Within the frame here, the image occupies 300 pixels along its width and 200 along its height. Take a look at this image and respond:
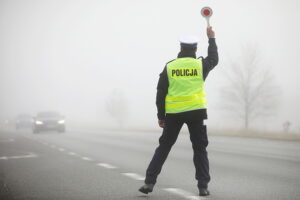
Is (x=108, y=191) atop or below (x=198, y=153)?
below

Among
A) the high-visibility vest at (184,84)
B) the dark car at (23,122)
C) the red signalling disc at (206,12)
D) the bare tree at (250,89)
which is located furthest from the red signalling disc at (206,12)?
the dark car at (23,122)

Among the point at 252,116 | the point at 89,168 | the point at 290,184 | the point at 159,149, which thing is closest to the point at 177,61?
the point at 159,149

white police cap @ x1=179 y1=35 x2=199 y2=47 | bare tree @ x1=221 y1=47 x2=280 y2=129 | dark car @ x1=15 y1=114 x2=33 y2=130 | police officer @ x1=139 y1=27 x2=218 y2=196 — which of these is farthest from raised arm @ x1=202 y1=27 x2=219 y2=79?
dark car @ x1=15 y1=114 x2=33 y2=130

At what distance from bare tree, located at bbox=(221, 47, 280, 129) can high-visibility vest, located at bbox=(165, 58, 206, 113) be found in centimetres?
3772

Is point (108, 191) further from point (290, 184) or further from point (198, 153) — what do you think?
point (290, 184)

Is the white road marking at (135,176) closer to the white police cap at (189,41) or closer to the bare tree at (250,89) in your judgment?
the white police cap at (189,41)

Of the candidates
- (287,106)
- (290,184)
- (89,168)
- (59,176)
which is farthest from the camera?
(287,106)

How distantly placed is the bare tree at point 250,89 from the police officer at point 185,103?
124 ft

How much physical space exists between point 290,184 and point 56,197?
2938 millimetres

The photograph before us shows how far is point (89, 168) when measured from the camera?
926 centimetres

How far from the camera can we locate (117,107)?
2867 inches

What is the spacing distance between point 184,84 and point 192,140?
0.66 m

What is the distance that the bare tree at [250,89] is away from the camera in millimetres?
43531

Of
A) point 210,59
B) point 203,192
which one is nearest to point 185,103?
point 210,59
